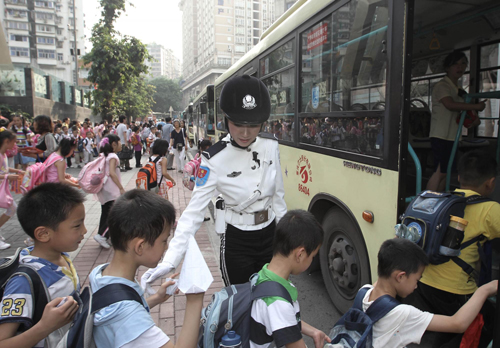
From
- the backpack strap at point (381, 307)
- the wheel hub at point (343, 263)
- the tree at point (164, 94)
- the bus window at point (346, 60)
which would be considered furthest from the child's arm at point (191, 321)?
the tree at point (164, 94)

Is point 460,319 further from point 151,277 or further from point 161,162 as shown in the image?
point 161,162

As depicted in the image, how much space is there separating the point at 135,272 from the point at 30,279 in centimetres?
51

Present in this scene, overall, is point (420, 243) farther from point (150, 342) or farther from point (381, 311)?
point (150, 342)

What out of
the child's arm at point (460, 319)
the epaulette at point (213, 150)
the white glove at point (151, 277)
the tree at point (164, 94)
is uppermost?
the tree at point (164, 94)

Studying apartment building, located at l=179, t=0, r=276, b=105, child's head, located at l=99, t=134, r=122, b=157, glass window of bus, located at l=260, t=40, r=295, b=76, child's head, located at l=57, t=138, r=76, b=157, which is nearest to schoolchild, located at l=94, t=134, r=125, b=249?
child's head, located at l=99, t=134, r=122, b=157

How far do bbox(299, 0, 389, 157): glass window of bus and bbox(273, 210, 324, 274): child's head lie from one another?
142 centimetres

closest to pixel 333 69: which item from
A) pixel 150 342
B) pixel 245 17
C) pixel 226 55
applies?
pixel 150 342

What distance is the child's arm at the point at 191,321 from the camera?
1413 millimetres

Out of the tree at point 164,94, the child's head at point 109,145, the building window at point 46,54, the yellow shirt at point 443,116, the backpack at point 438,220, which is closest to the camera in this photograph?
the backpack at point 438,220

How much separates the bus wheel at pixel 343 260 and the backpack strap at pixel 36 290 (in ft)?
8.20

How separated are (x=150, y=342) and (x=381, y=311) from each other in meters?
1.18

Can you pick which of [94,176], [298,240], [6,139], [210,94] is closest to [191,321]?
[298,240]

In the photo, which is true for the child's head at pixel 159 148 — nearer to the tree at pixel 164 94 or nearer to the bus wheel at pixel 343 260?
the bus wheel at pixel 343 260

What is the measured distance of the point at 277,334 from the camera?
62.6 inches
